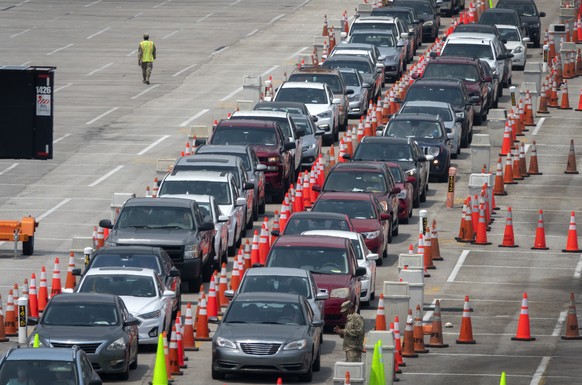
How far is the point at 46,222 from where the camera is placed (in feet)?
138

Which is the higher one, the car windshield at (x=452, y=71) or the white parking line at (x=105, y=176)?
the car windshield at (x=452, y=71)

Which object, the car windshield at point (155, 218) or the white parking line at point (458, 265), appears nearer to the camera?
the car windshield at point (155, 218)

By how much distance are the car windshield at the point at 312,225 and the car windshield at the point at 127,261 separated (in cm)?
441

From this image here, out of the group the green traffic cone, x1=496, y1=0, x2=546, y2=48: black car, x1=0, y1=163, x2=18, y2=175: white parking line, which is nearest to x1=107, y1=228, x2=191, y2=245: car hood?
the green traffic cone

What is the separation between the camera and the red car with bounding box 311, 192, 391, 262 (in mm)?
37812

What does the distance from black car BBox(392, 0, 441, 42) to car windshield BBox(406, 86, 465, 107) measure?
18.3 meters

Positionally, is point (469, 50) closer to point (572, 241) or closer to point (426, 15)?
point (426, 15)

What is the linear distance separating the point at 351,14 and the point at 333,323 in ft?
147

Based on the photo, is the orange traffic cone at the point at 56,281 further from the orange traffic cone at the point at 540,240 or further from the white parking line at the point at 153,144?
the white parking line at the point at 153,144

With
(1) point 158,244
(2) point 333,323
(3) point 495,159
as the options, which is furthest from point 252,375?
(3) point 495,159

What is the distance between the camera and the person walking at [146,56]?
197 ft

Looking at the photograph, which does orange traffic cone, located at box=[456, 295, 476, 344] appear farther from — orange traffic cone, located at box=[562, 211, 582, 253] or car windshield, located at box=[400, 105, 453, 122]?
car windshield, located at box=[400, 105, 453, 122]

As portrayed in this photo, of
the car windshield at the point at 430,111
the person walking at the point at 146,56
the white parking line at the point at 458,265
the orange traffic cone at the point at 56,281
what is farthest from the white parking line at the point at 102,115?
the orange traffic cone at the point at 56,281

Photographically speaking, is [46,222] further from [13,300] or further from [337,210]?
[13,300]
